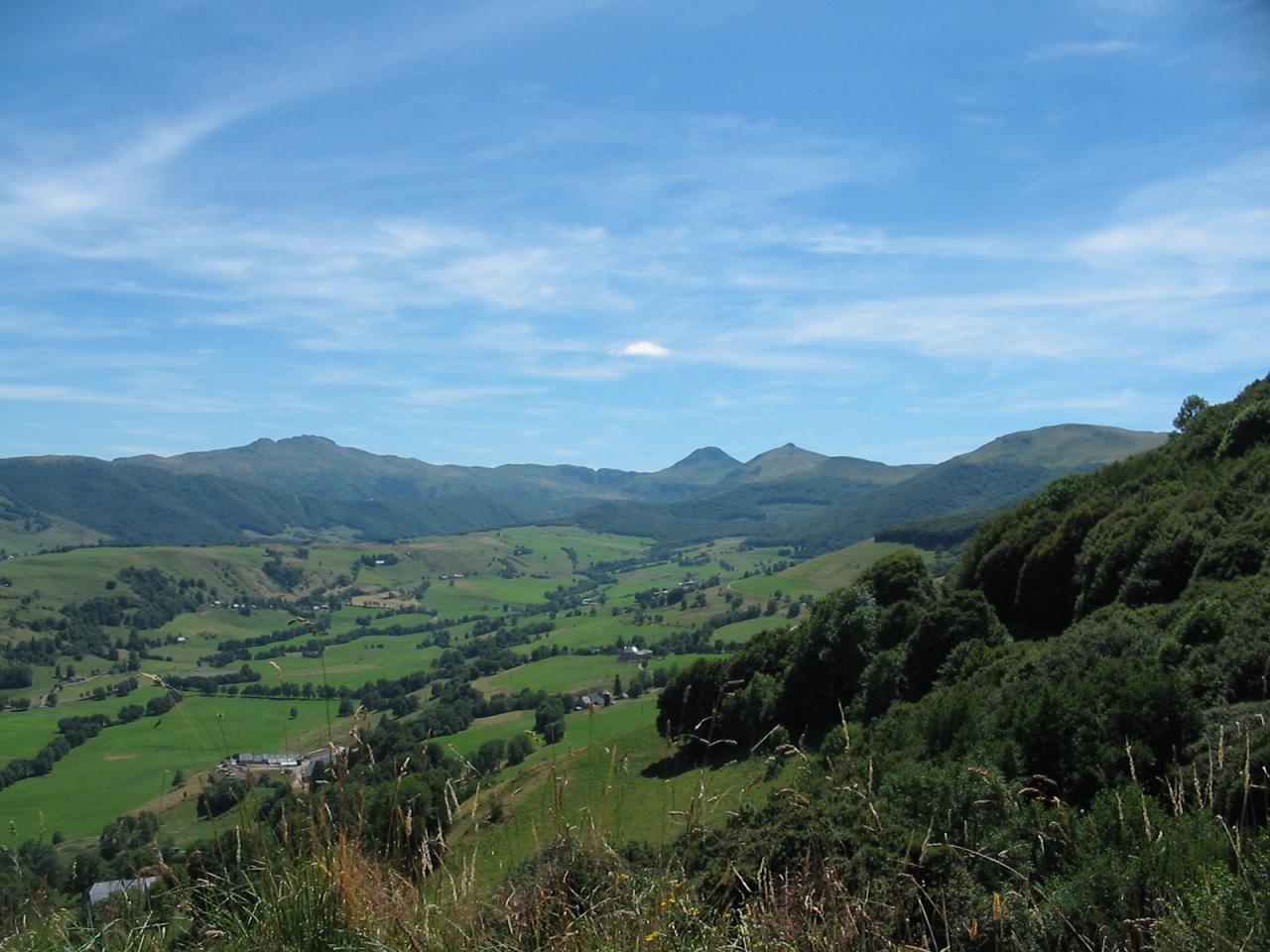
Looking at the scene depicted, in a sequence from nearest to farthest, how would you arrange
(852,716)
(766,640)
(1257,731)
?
(1257,731) < (852,716) < (766,640)

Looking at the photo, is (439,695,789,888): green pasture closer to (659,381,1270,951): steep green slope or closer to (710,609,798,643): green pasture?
(659,381,1270,951): steep green slope

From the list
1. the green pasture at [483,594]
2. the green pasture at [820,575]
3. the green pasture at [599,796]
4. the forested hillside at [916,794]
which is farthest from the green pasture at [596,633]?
the forested hillside at [916,794]

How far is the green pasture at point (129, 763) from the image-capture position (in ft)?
149

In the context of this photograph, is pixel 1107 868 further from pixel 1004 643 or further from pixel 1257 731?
pixel 1004 643

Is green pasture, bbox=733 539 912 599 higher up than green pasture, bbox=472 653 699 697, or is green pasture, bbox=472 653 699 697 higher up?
green pasture, bbox=733 539 912 599

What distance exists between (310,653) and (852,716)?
3345 inches

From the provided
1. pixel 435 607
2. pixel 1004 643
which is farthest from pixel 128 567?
pixel 1004 643

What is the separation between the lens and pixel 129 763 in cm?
6025

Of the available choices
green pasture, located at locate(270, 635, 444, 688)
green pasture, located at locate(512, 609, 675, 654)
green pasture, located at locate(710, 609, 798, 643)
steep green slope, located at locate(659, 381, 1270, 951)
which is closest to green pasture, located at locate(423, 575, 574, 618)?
green pasture, located at locate(270, 635, 444, 688)

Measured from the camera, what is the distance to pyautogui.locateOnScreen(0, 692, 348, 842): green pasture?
45.5 meters

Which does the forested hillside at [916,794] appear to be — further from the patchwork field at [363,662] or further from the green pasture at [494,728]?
the green pasture at [494,728]

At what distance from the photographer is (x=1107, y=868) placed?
633cm

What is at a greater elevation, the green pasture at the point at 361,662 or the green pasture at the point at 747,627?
the green pasture at the point at 747,627

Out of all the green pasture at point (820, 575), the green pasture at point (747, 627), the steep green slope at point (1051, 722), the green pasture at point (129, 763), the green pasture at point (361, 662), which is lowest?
the green pasture at point (361, 662)
